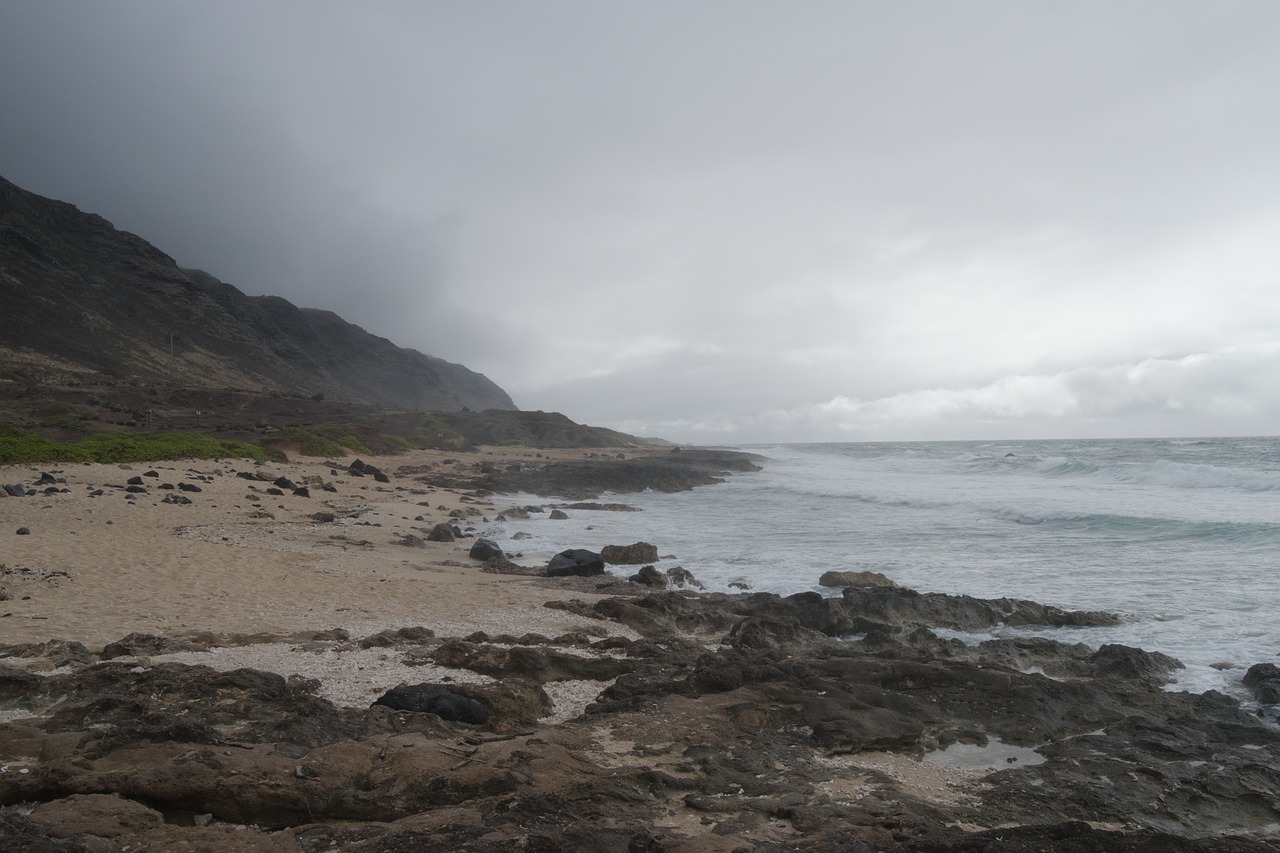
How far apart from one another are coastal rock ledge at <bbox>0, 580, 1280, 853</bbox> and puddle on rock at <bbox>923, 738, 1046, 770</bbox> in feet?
0.08

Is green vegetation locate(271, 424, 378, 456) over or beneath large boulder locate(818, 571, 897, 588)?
over

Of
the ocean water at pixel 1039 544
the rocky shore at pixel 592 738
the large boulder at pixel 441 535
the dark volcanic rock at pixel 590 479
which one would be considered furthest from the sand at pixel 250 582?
the dark volcanic rock at pixel 590 479

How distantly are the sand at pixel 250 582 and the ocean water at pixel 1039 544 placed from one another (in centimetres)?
397

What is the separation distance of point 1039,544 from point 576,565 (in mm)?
12770

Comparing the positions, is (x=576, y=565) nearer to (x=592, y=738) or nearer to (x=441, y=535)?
(x=441, y=535)

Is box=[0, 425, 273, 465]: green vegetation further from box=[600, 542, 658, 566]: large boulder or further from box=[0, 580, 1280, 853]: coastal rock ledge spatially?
box=[0, 580, 1280, 853]: coastal rock ledge

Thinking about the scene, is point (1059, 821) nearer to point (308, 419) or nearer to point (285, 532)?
point (285, 532)

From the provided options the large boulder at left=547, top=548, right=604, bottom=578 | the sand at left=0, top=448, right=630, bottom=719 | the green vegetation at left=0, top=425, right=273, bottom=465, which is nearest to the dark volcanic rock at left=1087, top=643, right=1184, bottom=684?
the sand at left=0, top=448, right=630, bottom=719

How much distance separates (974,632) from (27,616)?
41.2ft

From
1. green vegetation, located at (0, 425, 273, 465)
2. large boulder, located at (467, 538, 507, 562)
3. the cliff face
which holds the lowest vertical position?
large boulder, located at (467, 538, 507, 562)

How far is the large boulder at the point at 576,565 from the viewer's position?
1385cm

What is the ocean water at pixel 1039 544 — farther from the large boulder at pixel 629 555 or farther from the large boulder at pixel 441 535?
the large boulder at pixel 441 535

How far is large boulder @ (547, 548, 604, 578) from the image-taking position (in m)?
13.9

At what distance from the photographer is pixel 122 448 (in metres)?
25.0
